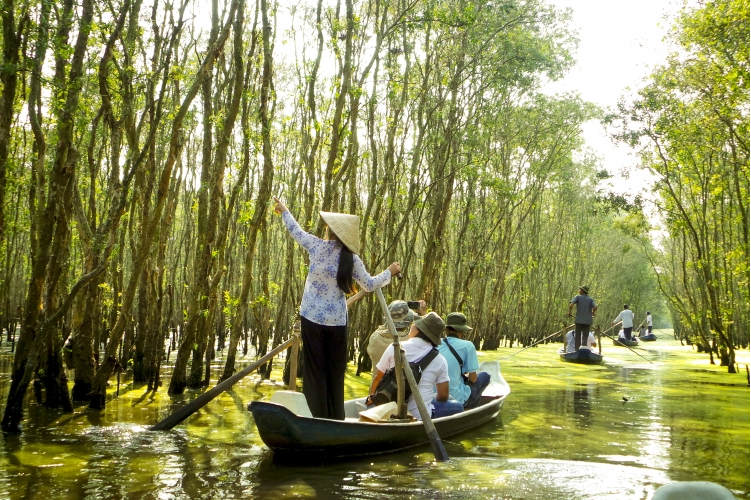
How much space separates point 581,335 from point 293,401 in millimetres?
14009

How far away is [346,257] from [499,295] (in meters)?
20.0

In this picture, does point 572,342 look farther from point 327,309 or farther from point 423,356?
point 327,309

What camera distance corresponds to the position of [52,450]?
5.61m

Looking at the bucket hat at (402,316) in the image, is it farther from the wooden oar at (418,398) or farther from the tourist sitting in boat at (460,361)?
the wooden oar at (418,398)

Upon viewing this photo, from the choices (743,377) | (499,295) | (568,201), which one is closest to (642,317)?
(568,201)

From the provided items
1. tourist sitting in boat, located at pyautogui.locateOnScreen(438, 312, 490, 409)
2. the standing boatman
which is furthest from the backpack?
the standing boatman

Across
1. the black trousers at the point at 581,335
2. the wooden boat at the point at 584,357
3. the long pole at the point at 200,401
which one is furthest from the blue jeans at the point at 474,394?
the black trousers at the point at 581,335

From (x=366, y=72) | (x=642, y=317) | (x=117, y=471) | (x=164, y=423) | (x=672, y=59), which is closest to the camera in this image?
(x=117, y=471)

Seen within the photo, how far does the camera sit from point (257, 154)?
9.63m

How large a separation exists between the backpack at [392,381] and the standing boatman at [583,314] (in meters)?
11.7

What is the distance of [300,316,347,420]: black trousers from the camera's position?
18.2 ft

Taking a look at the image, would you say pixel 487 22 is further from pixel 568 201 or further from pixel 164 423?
pixel 568 201

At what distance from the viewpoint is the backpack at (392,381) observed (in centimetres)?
638

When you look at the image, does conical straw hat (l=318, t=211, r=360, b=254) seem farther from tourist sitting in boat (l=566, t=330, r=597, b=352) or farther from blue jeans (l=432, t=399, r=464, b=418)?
tourist sitting in boat (l=566, t=330, r=597, b=352)
